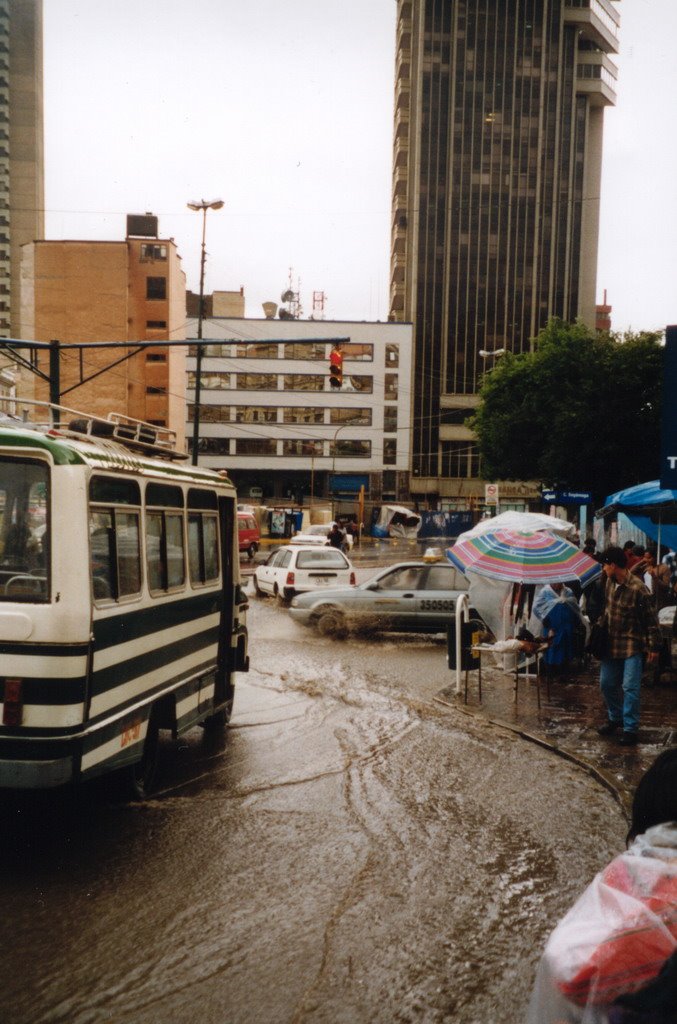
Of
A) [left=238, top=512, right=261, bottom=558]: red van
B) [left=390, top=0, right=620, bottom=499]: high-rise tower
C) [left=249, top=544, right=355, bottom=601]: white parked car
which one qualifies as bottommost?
[left=238, top=512, right=261, bottom=558]: red van

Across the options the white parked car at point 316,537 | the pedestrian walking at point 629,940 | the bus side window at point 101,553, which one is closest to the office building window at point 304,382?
the white parked car at point 316,537

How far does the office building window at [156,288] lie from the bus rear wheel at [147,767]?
213ft

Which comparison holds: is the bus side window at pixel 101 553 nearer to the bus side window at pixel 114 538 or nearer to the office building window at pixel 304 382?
the bus side window at pixel 114 538

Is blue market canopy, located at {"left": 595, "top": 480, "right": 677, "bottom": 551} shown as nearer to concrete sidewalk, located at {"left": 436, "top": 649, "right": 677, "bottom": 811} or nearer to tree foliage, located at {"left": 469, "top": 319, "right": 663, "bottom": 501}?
concrete sidewalk, located at {"left": 436, "top": 649, "right": 677, "bottom": 811}

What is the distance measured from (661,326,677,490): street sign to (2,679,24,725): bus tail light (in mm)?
5082

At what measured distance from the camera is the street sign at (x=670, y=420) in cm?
738

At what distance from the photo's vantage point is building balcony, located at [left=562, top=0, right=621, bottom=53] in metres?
91.8

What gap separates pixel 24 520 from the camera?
5457mm

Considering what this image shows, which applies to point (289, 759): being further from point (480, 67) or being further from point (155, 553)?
point (480, 67)

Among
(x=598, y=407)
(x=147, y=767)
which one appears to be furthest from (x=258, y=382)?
(x=147, y=767)

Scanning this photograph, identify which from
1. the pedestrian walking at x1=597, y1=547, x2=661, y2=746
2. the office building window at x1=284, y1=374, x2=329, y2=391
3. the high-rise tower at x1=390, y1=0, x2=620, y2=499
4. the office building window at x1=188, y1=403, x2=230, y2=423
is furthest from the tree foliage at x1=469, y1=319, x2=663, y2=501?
the high-rise tower at x1=390, y1=0, x2=620, y2=499

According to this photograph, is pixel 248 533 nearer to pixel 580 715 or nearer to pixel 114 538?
pixel 580 715

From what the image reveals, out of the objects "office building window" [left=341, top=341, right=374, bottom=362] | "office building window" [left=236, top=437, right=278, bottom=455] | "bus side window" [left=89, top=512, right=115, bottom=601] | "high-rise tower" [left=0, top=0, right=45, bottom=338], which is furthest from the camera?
"high-rise tower" [left=0, top=0, right=45, bottom=338]

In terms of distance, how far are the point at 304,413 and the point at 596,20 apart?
50934mm
